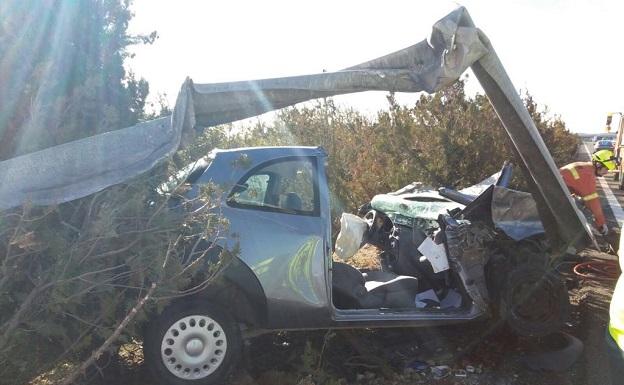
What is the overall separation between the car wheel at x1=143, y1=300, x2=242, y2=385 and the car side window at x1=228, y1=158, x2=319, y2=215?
2.94ft

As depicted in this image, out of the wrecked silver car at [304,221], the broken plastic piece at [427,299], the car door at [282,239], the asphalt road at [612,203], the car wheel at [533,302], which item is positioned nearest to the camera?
the wrecked silver car at [304,221]

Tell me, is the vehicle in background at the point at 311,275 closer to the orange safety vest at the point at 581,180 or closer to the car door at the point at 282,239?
the car door at the point at 282,239

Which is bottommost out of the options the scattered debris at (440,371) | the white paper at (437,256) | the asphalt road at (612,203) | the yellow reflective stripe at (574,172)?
the asphalt road at (612,203)

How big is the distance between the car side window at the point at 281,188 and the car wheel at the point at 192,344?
90cm

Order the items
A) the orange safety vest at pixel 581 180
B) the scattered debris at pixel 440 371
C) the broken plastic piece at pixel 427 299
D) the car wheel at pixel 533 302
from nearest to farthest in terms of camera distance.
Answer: the scattered debris at pixel 440 371
the car wheel at pixel 533 302
the broken plastic piece at pixel 427 299
the orange safety vest at pixel 581 180

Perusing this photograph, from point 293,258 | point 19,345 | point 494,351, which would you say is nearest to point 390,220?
point 494,351

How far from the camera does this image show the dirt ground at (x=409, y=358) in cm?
414

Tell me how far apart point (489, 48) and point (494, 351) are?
8.92ft

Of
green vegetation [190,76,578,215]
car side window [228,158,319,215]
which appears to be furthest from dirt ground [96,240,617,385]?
green vegetation [190,76,578,215]

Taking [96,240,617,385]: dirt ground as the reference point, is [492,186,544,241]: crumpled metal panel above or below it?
above

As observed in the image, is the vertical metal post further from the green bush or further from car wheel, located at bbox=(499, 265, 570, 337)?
the green bush

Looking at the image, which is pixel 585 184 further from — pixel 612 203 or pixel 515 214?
pixel 612 203

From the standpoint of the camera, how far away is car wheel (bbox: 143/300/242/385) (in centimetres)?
378

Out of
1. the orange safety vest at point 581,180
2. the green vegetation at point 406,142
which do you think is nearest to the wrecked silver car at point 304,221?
the orange safety vest at point 581,180
